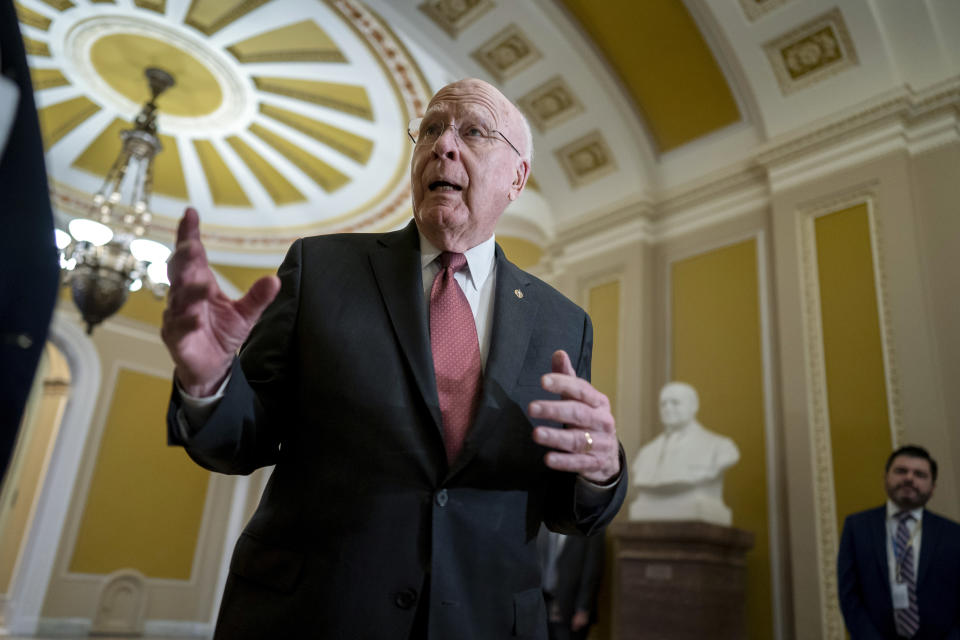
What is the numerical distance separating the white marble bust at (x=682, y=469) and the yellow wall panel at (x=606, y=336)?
3.68 feet

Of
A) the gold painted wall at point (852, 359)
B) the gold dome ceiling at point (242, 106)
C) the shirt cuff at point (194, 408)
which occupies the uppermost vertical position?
the gold dome ceiling at point (242, 106)

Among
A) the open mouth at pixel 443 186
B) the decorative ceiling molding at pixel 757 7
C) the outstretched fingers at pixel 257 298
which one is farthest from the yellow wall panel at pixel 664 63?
the outstretched fingers at pixel 257 298

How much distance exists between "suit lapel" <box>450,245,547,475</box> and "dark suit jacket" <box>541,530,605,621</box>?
143 inches

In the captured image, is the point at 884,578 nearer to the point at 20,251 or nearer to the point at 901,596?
the point at 901,596

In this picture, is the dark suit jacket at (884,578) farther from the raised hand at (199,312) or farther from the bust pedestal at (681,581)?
the raised hand at (199,312)

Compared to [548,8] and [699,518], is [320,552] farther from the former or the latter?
[548,8]

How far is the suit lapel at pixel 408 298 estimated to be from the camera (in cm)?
107

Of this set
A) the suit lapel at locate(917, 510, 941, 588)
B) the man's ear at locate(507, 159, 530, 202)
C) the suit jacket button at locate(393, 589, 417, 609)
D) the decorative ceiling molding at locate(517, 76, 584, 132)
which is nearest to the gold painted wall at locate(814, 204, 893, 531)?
the suit lapel at locate(917, 510, 941, 588)

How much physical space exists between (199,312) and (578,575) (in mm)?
4308

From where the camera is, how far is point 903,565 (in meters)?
3.20

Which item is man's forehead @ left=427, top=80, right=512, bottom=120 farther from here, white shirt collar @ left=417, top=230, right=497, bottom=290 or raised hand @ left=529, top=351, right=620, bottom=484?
raised hand @ left=529, top=351, right=620, bottom=484

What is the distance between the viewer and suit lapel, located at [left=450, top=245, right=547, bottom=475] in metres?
1.06

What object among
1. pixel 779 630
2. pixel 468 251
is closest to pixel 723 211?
pixel 779 630

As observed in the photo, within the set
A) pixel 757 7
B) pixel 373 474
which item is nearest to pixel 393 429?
pixel 373 474
